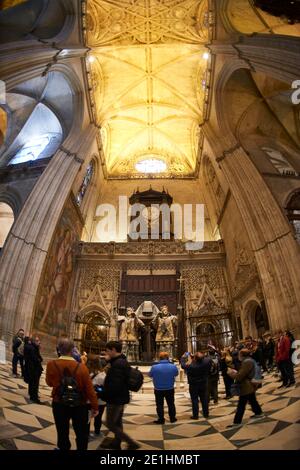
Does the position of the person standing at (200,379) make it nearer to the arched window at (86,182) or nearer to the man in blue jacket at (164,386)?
the man in blue jacket at (164,386)

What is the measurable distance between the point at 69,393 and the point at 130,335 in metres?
9.96

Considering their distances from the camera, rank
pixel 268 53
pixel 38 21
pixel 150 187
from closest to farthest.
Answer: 1. pixel 268 53
2. pixel 38 21
3. pixel 150 187

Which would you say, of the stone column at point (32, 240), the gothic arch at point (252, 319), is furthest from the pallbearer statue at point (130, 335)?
the gothic arch at point (252, 319)

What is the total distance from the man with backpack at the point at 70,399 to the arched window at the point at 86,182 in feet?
47.9

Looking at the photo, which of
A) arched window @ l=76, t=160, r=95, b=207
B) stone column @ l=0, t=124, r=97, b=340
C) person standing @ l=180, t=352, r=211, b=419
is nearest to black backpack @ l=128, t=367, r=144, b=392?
person standing @ l=180, t=352, r=211, b=419

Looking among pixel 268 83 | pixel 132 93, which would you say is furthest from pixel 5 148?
pixel 268 83

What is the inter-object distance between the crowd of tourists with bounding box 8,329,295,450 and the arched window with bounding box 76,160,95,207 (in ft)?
37.1

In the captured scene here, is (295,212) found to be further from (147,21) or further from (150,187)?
(147,21)

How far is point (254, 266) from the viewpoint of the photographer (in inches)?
482

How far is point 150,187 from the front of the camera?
65.1 ft

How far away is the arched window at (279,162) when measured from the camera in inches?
520

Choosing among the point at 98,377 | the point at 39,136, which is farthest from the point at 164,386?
the point at 39,136
